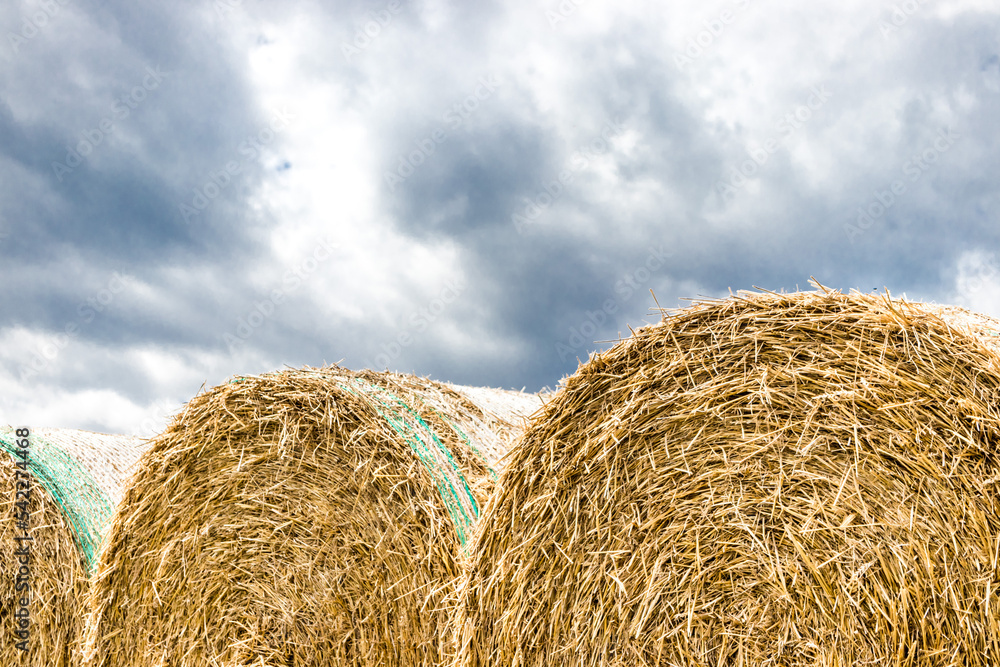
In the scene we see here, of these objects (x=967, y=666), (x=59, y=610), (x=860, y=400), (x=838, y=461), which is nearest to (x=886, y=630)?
(x=967, y=666)

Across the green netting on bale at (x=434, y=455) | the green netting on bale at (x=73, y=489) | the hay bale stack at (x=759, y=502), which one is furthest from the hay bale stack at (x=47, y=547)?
the hay bale stack at (x=759, y=502)

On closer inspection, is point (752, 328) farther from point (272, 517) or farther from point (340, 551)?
point (272, 517)

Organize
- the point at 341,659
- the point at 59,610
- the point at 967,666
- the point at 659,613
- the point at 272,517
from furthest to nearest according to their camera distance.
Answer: the point at 59,610 < the point at 272,517 < the point at 341,659 < the point at 659,613 < the point at 967,666

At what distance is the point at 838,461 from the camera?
8.43ft

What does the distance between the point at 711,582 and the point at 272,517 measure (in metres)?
1.97

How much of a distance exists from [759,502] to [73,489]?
3850 mm

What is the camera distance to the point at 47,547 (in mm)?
4453

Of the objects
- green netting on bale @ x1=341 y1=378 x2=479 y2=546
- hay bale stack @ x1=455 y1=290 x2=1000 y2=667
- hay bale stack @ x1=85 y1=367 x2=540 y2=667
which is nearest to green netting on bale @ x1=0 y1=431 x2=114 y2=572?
hay bale stack @ x1=85 y1=367 x2=540 y2=667

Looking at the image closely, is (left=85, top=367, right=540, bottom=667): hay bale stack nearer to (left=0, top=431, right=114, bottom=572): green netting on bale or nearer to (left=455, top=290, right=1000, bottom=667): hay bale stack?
(left=455, top=290, right=1000, bottom=667): hay bale stack

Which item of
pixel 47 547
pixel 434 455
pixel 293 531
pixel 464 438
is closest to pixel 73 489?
pixel 47 547

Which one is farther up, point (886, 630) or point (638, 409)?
point (638, 409)

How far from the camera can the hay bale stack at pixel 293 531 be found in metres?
3.32

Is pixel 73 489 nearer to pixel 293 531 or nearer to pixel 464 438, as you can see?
pixel 293 531

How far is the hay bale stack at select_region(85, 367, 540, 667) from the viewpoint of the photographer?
332 centimetres
